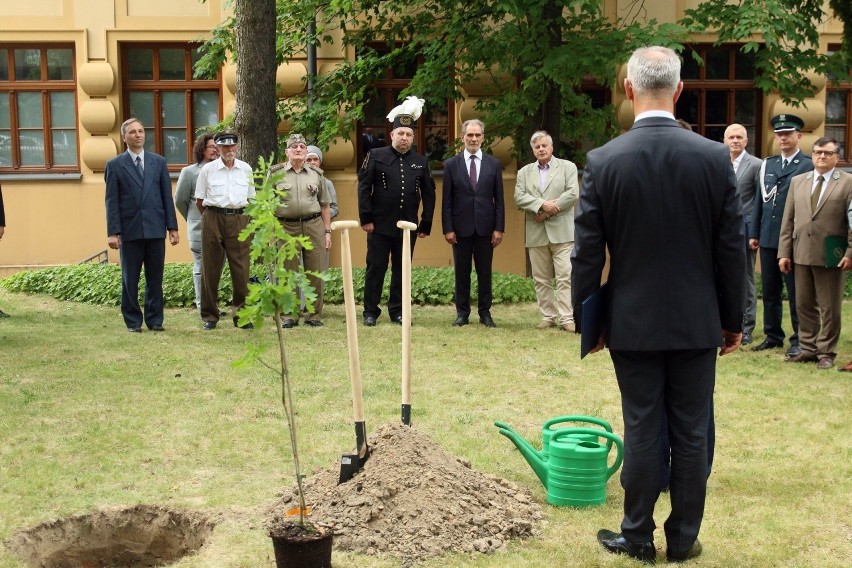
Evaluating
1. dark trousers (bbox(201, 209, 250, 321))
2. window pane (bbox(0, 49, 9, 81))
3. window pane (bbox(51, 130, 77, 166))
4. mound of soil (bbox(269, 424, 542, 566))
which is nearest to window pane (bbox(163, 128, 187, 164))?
window pane (bbox(51, 130, 77, 166))

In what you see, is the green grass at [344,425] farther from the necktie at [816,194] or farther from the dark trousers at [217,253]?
the necktie at [816,194]

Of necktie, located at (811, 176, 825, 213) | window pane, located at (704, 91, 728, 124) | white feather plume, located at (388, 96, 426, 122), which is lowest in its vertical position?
necktie, located at (811, 176, 825, 213)

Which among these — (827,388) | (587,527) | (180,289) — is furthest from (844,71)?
(587,527)

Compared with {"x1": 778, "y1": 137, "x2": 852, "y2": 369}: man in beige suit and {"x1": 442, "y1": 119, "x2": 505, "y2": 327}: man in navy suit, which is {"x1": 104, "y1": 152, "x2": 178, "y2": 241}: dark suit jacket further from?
{"x1": 778, "y1": 137, "x2": 852, "y2": 369}: man in beige suit

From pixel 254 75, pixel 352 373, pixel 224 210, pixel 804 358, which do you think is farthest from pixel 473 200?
pixel 352 373

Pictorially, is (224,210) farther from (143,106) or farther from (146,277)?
(143,106)

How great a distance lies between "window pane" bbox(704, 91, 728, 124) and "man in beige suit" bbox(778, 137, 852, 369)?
8.24 m

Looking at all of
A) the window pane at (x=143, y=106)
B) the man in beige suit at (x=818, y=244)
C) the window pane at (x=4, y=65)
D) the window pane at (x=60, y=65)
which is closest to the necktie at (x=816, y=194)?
the man in beige suit at (x=818, y=244)

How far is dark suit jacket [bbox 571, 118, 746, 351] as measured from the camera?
4.53m

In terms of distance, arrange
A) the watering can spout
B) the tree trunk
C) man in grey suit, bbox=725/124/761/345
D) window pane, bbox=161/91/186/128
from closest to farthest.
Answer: the watering can spout < man in grey suit, bbox=725/124/761/345 < the tree trunk < window pane, bbox=161/91/186/128

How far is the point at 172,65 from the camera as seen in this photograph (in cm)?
1780

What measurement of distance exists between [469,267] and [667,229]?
7.05 meters

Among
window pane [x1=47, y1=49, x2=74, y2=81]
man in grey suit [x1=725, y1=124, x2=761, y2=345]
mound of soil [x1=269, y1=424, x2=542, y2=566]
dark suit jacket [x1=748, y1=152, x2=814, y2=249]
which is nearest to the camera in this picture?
mound of soil [x1=269, y1=424, x2=542, y2=566]

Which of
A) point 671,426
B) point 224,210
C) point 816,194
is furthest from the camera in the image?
point 224,210
